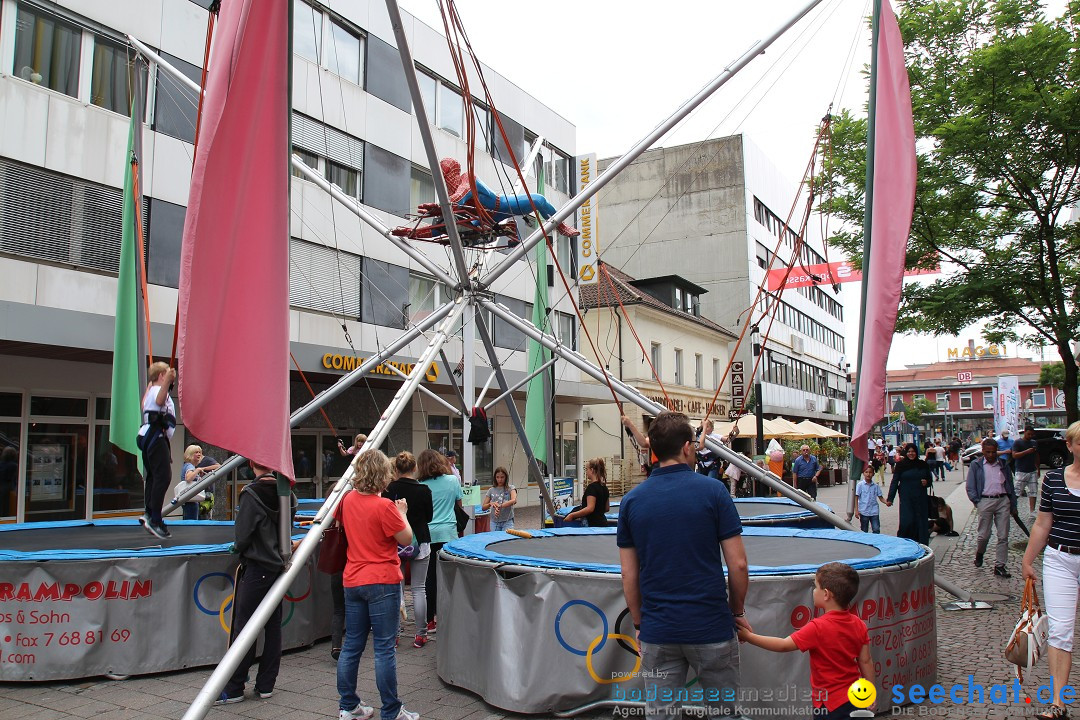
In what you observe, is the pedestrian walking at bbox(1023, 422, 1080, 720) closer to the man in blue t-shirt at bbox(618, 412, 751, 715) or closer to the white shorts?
the white shorts

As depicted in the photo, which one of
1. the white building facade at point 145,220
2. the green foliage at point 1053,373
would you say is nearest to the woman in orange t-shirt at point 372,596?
the white building facade at point 145,220

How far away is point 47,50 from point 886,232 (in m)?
13.2

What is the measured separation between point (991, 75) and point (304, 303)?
1314cm

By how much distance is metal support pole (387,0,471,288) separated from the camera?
6.29 m

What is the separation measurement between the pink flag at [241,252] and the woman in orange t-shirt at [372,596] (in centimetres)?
61

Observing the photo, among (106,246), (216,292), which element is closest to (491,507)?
(216,292)

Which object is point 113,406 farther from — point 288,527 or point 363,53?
point 363,53

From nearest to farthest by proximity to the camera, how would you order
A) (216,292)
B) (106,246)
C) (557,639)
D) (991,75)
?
(216,292) → (557,639) → (991,75) → (106,246)

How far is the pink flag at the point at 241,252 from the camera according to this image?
4.77 metres

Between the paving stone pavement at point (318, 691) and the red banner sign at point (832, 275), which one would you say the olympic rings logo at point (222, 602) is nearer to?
the paving stone pavement at point (318, 691)

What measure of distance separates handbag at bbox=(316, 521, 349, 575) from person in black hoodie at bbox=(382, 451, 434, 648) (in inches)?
51.4

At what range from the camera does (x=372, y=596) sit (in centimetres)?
503

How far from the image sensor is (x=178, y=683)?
603 cm

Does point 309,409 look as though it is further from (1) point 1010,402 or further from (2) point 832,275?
(1) point 1010,402
